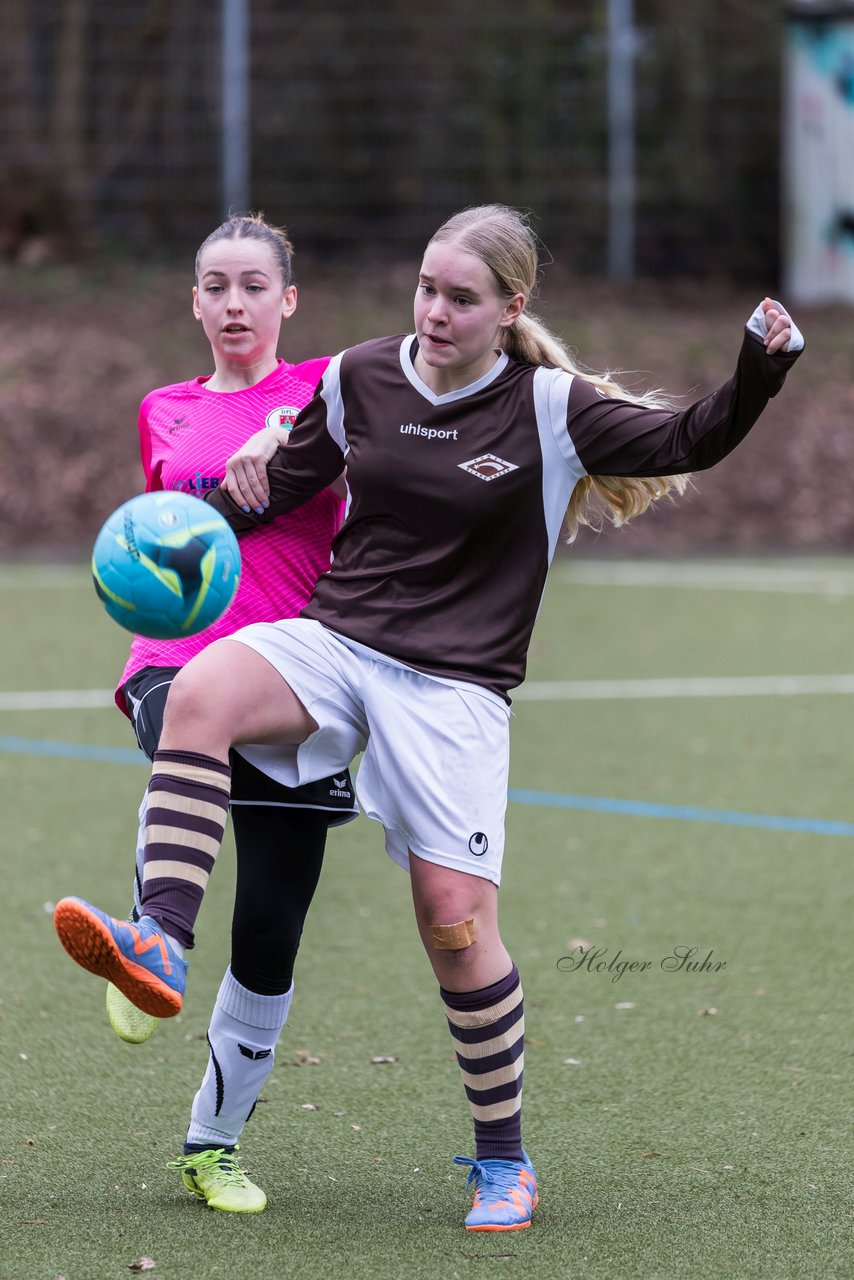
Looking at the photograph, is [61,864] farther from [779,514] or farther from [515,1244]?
[779,514]

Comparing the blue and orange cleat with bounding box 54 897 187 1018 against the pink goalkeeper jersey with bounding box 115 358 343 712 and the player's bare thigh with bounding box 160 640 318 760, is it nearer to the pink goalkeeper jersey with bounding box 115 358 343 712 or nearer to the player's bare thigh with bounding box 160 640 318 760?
the player's bare thigh with bounding box 160 640 318 760

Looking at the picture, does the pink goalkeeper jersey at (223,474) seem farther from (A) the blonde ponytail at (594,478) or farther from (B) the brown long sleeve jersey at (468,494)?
(A) the blonde ponytail at (594,478)

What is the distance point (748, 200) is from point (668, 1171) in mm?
19266

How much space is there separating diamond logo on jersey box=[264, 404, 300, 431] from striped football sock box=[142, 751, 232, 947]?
0.98m

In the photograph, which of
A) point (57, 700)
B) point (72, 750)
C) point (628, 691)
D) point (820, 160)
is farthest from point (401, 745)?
point (820, 160)

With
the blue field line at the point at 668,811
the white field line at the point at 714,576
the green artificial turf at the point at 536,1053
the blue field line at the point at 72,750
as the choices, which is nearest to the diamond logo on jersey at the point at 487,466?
the green artificial turf at the point at 536,1053

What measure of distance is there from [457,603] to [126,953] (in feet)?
3.34

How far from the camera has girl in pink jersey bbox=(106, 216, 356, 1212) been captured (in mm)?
3941

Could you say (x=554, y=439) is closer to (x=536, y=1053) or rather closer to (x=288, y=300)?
(x=288, y=300)

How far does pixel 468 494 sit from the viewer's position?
3.77 metres

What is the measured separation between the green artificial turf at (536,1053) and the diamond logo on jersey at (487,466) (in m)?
1.53

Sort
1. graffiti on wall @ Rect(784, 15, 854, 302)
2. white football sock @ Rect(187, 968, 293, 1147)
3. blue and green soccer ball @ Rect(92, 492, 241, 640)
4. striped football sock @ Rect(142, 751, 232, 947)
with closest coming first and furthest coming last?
striped football sock @ Rect(142, 751, 232, 947) < blue and green soccer ball @ Rect(92, 492, 241, 640) < white football sock @ Rect(187, 968, 293, 1147) < graffiti on wall @ Rect(784, 15, 854, 302)

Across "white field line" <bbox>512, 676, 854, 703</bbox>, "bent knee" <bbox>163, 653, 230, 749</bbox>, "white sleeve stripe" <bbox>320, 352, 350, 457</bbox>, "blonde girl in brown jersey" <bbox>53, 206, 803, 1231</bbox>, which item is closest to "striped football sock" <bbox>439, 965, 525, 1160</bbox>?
"blonde girl in brown jersey" <bbox>53, 206, 803, 1231</bbox>

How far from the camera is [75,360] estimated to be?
19.1 metres
